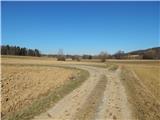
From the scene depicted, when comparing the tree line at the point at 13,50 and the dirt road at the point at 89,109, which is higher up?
the tree line at the point at 13,50

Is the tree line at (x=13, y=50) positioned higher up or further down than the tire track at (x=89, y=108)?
higher up

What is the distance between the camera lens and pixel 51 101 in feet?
43.8

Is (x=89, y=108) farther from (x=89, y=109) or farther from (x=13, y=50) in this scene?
(x=13, y=50)

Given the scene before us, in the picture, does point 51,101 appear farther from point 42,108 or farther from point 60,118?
point 60,118

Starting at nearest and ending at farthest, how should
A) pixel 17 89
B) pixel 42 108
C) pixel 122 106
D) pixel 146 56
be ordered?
pixel 42 108 → pixel 122 106 → pixel 17 89 → pixel 146 56

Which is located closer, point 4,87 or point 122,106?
point 122,106

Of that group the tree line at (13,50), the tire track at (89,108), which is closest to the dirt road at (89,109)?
the tire track at (89,108)

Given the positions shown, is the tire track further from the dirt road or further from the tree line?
the tree line

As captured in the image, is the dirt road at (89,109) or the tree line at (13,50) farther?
the tree line at (13,50)

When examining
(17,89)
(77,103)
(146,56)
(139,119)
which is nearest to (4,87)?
(17,89)

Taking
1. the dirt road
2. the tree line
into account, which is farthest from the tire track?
the tree line

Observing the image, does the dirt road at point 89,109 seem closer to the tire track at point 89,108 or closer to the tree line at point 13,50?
the tire track at point 89,108

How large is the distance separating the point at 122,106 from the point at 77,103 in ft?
7.62

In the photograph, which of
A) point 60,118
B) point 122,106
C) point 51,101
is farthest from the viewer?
point 51,101
